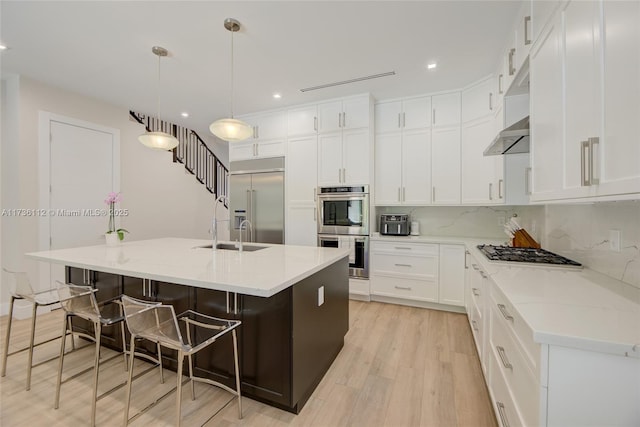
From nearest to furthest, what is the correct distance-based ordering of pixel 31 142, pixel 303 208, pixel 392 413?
pixel 392 413 < pixel 31 142 < pixel 303 208

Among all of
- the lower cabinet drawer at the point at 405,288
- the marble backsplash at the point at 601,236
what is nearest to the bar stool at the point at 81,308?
the lower cabinet drawer at the point at 405,288

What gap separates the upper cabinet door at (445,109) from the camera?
11.3 ft

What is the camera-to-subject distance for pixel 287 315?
1.60 meters

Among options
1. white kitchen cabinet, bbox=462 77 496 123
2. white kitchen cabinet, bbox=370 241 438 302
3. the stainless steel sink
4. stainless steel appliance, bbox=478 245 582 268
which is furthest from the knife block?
the stainless steel sink

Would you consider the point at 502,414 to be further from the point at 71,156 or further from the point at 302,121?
the point at 71,156

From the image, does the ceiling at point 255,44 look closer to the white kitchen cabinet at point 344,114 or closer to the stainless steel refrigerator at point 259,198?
the white kitchen cabinet at point 344,114

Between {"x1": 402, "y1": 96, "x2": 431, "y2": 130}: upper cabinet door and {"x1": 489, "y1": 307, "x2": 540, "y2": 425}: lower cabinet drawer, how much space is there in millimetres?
2760

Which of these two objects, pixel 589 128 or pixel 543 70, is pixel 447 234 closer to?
pixel 543 70

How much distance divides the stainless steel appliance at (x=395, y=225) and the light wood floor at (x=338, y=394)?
1472mm

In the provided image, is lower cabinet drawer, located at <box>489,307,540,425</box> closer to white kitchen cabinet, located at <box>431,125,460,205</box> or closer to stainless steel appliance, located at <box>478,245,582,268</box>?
stainless steel appliance, located at <box>478,245,582,268</box>

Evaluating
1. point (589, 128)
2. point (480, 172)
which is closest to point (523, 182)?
point (480, 172)

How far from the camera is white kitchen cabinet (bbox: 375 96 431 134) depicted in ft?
11.8

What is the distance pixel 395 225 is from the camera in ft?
12.2

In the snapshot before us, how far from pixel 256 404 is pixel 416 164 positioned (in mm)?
3228
